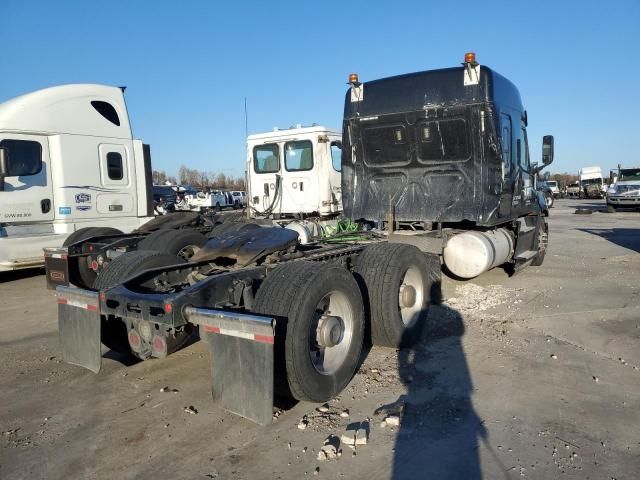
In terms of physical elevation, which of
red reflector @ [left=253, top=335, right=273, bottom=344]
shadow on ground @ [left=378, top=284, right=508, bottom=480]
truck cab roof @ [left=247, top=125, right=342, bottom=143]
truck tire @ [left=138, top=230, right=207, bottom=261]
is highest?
truck cab roof @ [left=247, top=125, right=342, bottom=143]

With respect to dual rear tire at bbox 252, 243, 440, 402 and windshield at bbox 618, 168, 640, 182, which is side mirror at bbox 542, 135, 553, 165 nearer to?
dual rear tire at bbox 252, 243, 440, 402

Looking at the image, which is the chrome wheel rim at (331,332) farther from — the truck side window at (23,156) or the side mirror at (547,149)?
the truck side window at (23,156)

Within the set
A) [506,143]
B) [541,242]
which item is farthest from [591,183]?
[506,143]

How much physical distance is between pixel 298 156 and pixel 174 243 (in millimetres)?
4745

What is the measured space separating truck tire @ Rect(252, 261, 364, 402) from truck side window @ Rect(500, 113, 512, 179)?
4.34m

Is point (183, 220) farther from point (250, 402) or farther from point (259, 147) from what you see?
point (250, 402)

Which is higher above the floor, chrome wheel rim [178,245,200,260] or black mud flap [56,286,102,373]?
chrome wheel rim [178,245,200,260]

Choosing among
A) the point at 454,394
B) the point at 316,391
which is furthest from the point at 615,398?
the point at 316,391

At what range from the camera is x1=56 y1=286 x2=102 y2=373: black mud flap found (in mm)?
3838

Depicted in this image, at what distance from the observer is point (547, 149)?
29.2 ft

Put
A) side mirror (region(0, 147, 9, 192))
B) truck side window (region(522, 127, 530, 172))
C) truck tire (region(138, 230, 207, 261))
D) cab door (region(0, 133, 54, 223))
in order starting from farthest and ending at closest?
truck side window (region(522, 127, 530, 172)) → cab door (region(0, 133, 54, 223)) → side mirror (region(0, 147, 9, 192)) → truck tire (region(138, 230, 207, 261))

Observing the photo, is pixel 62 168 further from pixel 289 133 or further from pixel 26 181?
pixel 289 133

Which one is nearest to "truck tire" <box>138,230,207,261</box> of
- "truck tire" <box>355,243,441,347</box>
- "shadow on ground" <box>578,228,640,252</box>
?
"truck tire" <box>355,243,441,347</box>

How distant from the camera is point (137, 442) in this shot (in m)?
3.31
